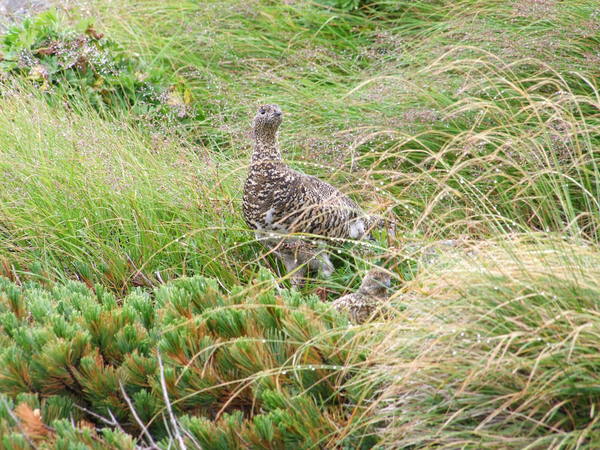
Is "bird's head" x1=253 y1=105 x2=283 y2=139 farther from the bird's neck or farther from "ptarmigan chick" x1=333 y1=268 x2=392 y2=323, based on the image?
"ptarmigan chick" x1=333 y1=268 x2=392 y2=323

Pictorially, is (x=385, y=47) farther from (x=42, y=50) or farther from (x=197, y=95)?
(x=42, y=50)

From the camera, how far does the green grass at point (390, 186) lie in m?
2.44

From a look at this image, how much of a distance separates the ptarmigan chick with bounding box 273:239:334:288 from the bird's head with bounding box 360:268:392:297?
513 millimetres

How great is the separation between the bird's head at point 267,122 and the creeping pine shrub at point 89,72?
1.85 meters

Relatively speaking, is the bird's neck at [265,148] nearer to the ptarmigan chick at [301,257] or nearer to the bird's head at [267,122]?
the bird's head at [267,122]

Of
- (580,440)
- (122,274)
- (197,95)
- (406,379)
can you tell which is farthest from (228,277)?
(197,95)

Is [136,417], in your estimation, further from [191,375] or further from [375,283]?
[375,283]

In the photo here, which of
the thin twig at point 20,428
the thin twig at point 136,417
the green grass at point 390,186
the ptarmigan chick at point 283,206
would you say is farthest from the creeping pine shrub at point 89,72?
the thin twig at point 20,428

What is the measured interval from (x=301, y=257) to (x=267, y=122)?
63 cm

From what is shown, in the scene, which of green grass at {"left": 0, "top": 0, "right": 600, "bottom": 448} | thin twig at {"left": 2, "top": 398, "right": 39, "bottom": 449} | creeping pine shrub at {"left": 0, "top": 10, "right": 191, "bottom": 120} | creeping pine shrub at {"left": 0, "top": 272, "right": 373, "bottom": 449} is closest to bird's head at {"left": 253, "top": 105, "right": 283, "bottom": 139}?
green grass at {"left": 0, "top": 0, "right": 600, "bottom": 448}

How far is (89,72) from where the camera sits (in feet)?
20.2

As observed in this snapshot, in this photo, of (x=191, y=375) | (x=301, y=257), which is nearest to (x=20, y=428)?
(x=191, y=375)

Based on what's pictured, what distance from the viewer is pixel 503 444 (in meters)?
2.35

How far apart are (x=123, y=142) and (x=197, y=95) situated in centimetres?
139
